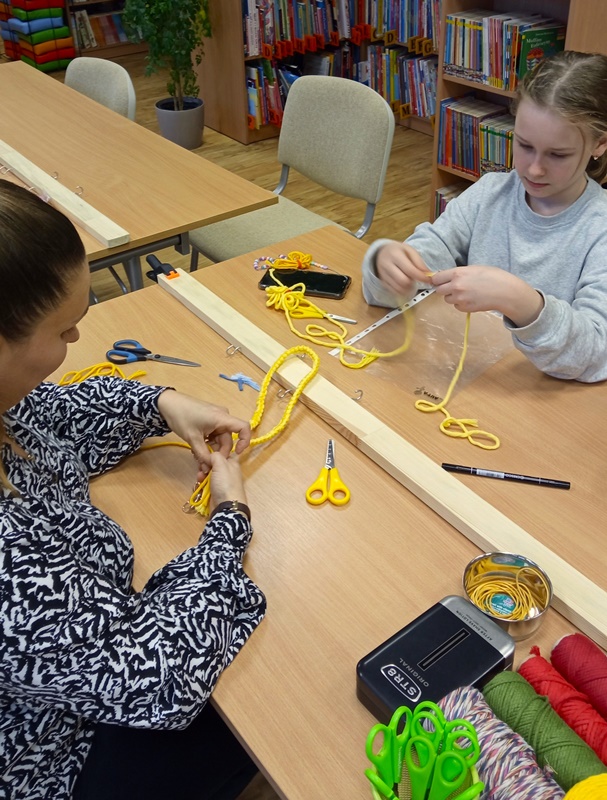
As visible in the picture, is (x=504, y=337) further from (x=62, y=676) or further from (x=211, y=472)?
(x=62, y=676)

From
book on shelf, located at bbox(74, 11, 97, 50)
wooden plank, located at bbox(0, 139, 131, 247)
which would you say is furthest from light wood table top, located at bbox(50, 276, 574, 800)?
book on shelf, located at bbox(74, 11, 97, 50)

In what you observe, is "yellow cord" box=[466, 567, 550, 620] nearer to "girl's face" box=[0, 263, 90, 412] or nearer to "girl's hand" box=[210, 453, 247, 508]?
"girl's hand" box=[210, 453, 247, 508]

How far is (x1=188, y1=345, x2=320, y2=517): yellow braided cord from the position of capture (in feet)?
3.44

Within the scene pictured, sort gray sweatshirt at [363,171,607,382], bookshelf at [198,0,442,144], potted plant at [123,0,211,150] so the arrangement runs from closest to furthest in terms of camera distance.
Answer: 1. gray sweatshirt at [363,171,607,382]
2. potted plant at [123,0,211,150]
3. bookshelf at [198,0,442,144]

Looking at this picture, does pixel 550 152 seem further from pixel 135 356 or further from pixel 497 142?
pixel 497 142

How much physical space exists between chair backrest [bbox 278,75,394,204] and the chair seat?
14 centimetres

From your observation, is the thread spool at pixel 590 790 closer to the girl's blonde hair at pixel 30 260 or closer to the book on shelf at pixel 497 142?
the girl's blonde hair at pixel 30 260

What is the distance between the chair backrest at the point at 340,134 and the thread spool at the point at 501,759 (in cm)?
173

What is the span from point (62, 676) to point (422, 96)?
4.02 metres

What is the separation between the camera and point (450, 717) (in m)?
0.73

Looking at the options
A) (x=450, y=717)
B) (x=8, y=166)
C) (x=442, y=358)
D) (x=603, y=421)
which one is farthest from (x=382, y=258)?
(x=8, y=166)

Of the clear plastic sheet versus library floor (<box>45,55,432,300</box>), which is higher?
the clear plastic sheet

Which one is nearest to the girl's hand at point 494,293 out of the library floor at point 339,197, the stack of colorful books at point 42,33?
the library floor at point 339,197

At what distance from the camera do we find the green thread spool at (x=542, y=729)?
0.69 metres
